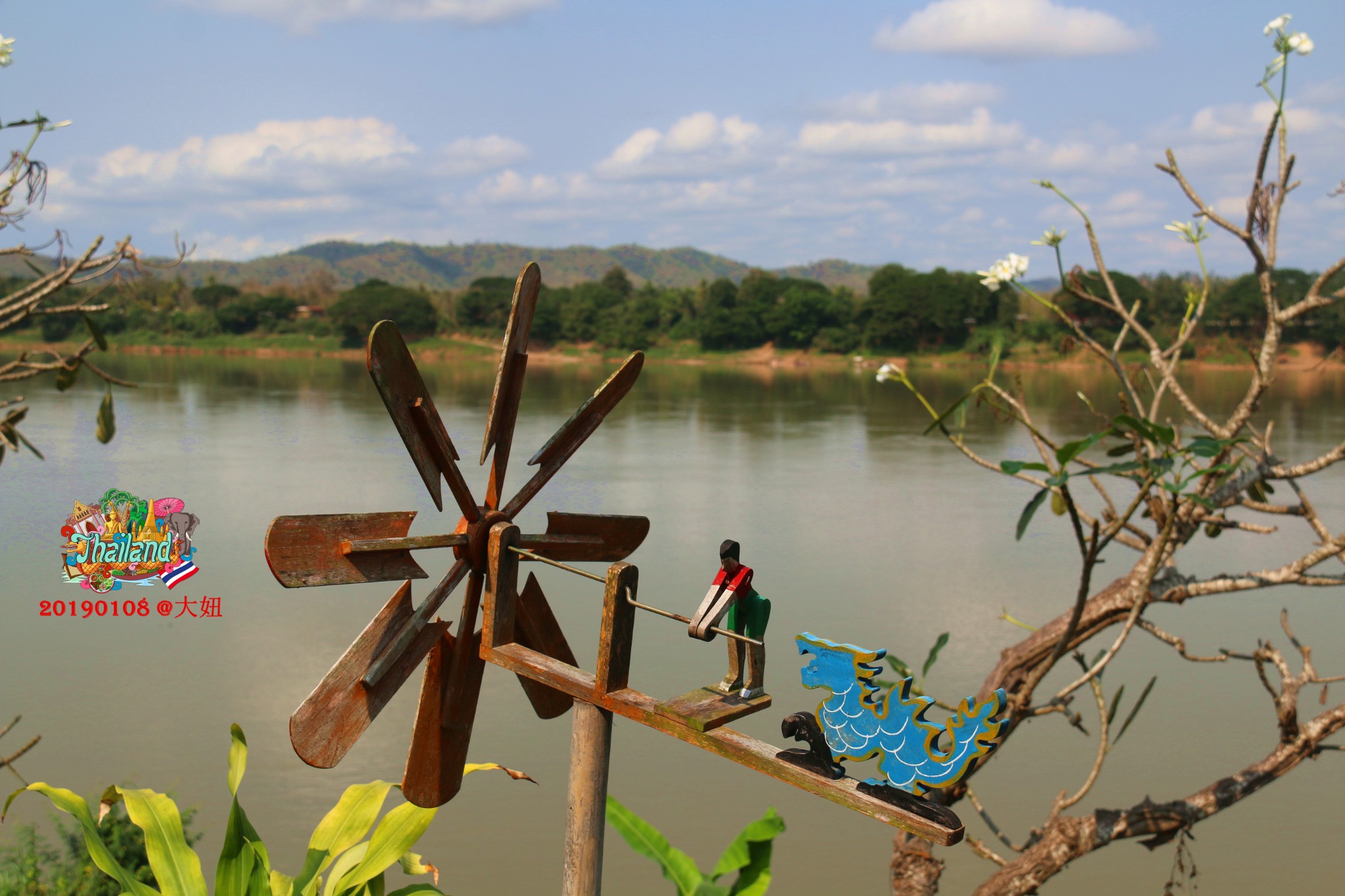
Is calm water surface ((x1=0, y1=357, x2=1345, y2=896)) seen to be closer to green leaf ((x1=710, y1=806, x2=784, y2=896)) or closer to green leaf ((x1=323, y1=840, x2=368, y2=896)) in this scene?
green leaf ((x1=323, y1=840, x2=368, y2=896))

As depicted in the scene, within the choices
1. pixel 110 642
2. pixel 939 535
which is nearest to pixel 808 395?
pixel 939 535

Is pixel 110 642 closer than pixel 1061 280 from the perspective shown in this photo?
No

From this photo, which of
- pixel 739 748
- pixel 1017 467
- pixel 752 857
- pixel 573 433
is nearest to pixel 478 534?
pixel 573 433

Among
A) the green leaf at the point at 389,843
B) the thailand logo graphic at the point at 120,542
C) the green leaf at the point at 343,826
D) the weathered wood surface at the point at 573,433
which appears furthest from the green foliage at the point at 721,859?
the thailand logo graphic at the point at 120,542

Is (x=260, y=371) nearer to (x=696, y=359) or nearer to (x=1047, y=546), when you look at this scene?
(x=696, y=359)

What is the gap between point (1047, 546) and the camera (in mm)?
11438

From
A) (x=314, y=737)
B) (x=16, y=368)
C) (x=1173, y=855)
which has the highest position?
(x=16, y=368)

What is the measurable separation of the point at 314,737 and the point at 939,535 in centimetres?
1062

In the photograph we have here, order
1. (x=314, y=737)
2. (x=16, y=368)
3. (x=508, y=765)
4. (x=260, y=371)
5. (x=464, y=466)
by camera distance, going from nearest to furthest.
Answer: (x=314, y=737) < (x=16, y=368) < (x=508, y=765) < (x=464, y=466) < (x=260, y=371)

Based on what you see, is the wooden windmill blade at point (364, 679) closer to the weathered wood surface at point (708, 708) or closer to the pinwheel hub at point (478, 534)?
the pinwheel hub at point (478, 534)

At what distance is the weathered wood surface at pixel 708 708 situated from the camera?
1818mm

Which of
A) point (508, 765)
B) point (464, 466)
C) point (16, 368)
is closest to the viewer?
point (16, 368)

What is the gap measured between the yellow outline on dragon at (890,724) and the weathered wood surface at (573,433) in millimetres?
707

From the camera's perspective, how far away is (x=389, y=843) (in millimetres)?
3166
